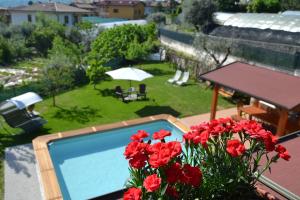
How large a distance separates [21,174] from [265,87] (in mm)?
9540

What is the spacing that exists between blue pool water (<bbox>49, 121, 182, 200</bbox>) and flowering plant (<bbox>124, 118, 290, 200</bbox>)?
603cm

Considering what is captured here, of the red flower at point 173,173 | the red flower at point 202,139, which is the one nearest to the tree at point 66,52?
the red flower at point 202,139

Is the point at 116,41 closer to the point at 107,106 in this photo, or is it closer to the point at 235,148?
the point at 107,106

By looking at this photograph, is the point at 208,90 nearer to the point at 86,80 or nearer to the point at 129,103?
the point at 129,103

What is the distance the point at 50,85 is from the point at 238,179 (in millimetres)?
13856

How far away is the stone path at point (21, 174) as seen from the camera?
8.61 metres

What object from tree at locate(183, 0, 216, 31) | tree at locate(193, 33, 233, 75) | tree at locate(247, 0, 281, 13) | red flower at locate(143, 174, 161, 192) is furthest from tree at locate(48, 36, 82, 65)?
tree at locate(247, 0, 281, 13)

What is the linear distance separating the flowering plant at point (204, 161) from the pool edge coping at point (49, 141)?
16.9ft

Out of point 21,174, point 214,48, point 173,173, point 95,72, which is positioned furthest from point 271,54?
point 173,173

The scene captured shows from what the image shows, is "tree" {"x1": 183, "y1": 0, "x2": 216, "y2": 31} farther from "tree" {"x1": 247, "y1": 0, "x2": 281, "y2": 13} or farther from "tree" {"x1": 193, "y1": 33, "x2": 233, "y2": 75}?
"tree" {"x1": 247, "y1": 0, "x2": 281, "y2": 13}

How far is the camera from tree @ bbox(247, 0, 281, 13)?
39269 mm

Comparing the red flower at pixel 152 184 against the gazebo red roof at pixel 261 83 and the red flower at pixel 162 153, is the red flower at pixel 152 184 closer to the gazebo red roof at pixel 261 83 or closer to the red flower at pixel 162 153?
the red flower at pixel 162 153

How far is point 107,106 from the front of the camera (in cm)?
1581

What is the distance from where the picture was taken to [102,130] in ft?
40.3
